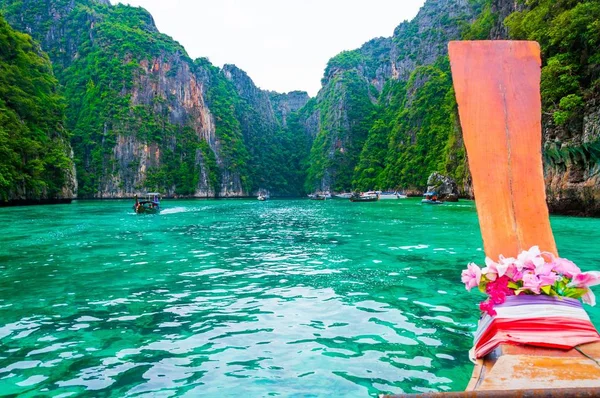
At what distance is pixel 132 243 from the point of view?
51.5 ft

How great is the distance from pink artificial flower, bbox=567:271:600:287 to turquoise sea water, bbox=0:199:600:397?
171 cm

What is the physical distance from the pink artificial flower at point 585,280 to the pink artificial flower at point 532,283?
0.81 ft

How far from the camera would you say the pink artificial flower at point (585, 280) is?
2.57 meters

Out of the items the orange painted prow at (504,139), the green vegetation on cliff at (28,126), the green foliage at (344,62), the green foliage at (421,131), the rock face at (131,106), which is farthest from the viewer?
the green foliage at (344,62)

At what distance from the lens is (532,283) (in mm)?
2643

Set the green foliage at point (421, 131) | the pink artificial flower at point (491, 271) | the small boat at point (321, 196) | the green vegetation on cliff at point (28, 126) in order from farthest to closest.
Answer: the small boat at point (321, 196)
the green foliage at point (421, 131)
the green vegetation on cliff at point (28, 126)
the pink artificial flower at point (491, 271)

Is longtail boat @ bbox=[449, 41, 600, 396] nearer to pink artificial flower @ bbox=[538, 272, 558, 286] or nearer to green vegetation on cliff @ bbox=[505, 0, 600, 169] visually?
pink artificial flower @ bbox=[538, 272, 558, 286]

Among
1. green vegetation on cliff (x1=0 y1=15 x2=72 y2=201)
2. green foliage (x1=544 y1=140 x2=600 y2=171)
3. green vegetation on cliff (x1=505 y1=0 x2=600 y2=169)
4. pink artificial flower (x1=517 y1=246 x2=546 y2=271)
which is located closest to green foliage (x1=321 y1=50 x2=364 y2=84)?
green vegetation on cliff (x1=0 y1=15 x2=72 y2=201)

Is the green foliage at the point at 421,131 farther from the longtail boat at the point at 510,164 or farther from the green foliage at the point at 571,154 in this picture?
the longtail boat at the point at 510,164

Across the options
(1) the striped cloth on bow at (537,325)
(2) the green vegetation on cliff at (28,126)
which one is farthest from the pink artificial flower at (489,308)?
(2) the green vegetation on cliff at (28,126)

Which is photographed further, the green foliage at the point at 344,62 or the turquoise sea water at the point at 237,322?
the green foliage at the point at 344,62

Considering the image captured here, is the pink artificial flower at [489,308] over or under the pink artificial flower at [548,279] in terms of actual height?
under

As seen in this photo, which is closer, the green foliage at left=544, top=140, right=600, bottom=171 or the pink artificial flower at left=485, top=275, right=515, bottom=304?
the pink artificial flower at left=485, top=275, right=515, bottom=304

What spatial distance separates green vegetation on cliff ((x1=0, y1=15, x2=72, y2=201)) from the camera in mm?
44500
